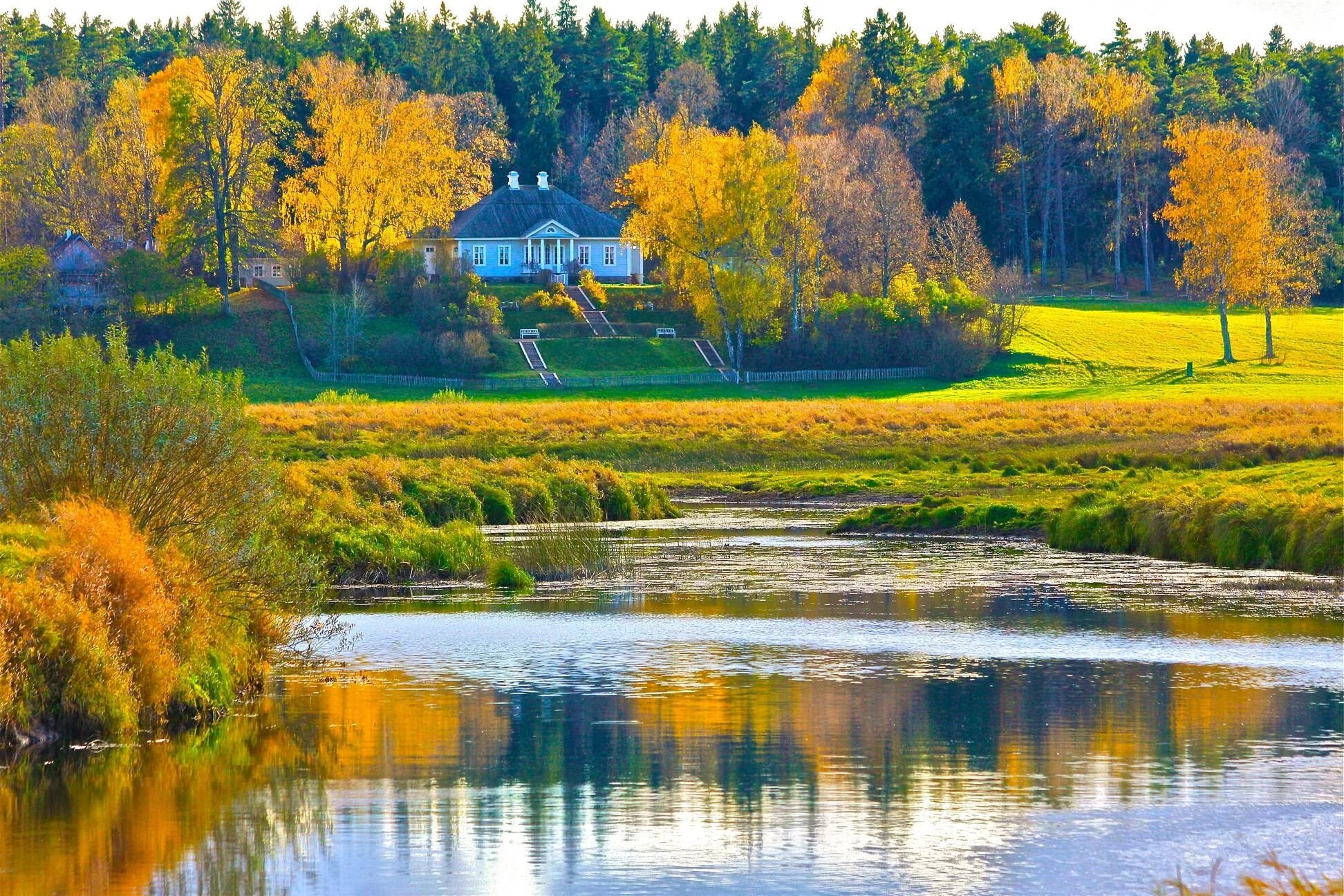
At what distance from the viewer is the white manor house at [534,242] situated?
4250 inches

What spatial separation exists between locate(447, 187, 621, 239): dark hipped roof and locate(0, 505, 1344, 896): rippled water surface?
264ft

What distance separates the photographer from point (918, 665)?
24.0m

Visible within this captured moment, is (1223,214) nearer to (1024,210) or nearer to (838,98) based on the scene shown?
(1024,210)

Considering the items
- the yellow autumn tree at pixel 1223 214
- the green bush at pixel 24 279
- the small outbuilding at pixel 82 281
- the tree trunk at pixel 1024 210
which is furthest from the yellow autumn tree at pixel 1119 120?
the green bush at pixel 24 279

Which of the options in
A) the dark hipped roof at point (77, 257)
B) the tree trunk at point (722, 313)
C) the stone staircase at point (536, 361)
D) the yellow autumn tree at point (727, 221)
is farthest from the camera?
the dark hipped roof at point (77, 257)

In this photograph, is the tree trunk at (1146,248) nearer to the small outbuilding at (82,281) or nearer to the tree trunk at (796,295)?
the tree trunk at (796,295)

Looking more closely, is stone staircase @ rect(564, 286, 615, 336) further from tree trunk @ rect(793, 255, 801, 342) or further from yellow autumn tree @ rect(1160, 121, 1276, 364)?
yellow autumn tree @ rect(1160, 121, 1276, 364)

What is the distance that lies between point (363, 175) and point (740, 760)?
262ft

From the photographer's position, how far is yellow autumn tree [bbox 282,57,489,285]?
9375 cm

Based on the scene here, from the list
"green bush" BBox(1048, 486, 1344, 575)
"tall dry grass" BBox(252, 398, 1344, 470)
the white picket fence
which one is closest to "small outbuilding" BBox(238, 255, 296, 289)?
the white picket fence

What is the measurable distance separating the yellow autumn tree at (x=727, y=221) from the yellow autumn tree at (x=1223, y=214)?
61.6 ft

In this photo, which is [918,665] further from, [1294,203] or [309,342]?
[1294,203]

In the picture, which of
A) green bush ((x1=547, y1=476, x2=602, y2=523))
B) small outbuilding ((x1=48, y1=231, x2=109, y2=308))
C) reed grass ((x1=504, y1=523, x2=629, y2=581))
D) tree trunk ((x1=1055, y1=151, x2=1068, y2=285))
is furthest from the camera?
tree trunk ((x1=1055, y1=151, x2=1068, y2=285))

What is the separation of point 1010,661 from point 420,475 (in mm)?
18804
